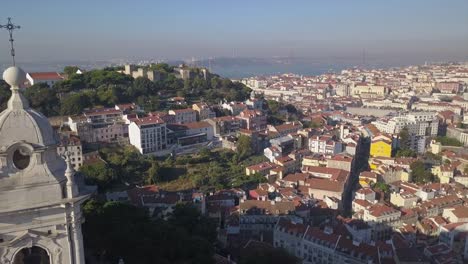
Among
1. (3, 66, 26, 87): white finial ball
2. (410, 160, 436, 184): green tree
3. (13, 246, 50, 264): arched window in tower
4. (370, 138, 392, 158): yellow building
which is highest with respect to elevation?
(3, 66, 26, 87): white finial ball

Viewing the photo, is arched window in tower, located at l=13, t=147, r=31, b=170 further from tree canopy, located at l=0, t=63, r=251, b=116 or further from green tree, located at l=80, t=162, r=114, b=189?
tree canopy, located at l=0, t=63, r=251, b=116

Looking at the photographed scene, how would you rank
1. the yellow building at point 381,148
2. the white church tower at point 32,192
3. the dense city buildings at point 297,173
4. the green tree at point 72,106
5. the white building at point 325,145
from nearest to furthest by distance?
the white church tower at point 32,192, the dense city buildings at point 297,173, the green tree at point 72,106, the yellow building at point 381,148, the white building at point 325,145

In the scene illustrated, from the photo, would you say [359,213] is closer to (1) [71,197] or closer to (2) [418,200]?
(2) [418,200]

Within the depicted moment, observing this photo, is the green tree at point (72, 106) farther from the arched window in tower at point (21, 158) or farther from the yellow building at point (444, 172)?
the arched window in tower at point (21, 158)

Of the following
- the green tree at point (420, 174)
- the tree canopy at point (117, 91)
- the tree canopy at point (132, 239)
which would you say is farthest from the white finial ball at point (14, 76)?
the green tree at point (420, 174)

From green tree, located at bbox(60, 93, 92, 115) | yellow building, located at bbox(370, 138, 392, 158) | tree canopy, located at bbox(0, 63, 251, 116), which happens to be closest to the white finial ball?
tree canopy, located at bbox(0, 63, 251, 116)
